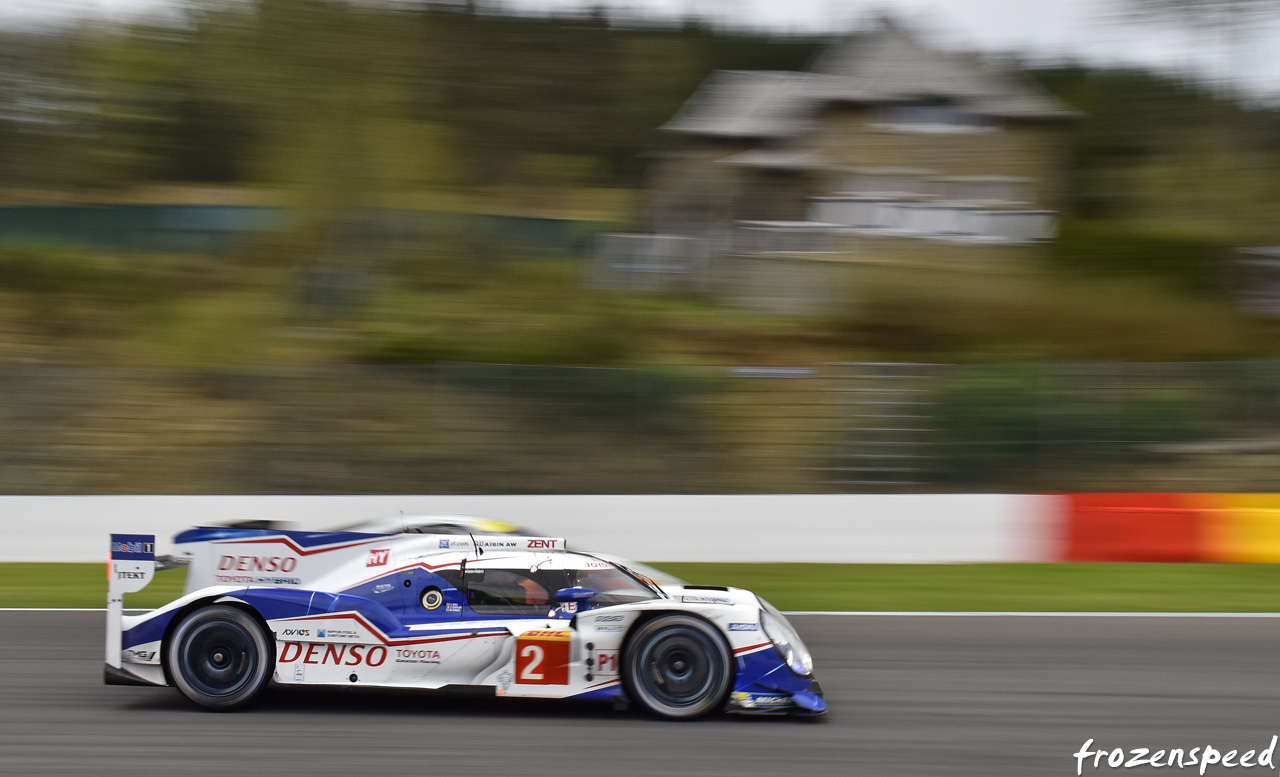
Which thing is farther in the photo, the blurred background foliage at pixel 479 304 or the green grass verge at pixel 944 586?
the blurred background foliage at pixel 479 304

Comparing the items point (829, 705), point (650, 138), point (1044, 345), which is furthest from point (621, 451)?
point (650, 138)

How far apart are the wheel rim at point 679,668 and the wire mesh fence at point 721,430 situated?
711 centimetres

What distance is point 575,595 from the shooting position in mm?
6020

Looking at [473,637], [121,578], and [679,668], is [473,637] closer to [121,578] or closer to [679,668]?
[679,668]

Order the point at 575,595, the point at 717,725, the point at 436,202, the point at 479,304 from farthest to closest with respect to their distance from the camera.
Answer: the point at 436,202 → the point at 479,304 → the point at 575,595 → the point at 717,725

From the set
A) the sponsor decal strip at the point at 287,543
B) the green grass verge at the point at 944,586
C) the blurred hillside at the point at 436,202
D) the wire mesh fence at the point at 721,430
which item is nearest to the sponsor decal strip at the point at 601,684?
the sponsor decal strip at the point at 287,543

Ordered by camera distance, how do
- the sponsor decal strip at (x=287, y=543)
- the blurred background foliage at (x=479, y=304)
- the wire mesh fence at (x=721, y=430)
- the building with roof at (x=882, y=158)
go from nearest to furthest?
the sponsor decal strip at (x=287, y=543) < the wire mesh fence at (x=721, y=430) < the blurred background foliage at (x=479, y=304) < the building with roof at (x=882, y=158)

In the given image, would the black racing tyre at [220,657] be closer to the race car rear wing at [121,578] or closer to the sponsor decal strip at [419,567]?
the race car rear wing at [121,578]

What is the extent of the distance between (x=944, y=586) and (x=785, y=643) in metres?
5.04

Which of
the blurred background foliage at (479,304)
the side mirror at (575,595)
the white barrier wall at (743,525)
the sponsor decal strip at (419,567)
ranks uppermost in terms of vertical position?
the blurred background foliage at (479,304)

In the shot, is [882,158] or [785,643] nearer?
[785,643]

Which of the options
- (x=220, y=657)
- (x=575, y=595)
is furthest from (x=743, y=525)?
(x=220, y=657)

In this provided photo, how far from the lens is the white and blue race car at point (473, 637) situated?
5816 millimetres

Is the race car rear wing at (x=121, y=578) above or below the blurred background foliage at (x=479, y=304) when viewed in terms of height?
below
